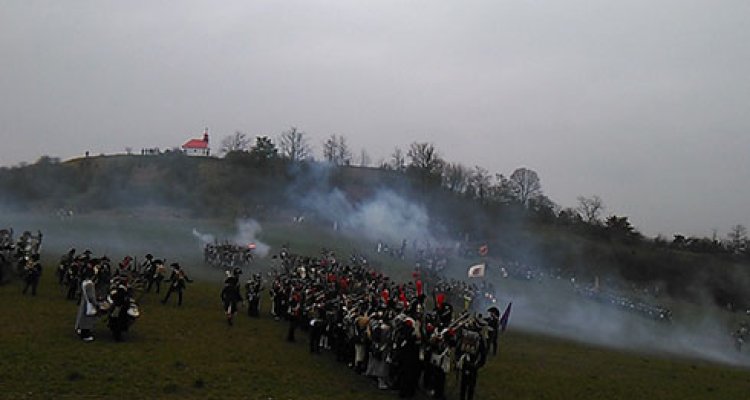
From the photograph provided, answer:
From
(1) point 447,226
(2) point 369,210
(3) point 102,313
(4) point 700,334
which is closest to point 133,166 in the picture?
(2) point 369,210

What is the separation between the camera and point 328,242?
68.3 m

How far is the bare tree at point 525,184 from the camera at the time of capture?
5084 inches

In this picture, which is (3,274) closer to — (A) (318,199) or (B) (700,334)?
(B) (700,334)

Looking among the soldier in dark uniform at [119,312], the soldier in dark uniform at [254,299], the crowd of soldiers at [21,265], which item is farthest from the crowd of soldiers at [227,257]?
the soldier in dark uniform at [119,312]

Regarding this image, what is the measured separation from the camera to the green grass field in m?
14.9

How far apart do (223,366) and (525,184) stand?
119m

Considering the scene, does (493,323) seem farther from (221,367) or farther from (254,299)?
(254,299)

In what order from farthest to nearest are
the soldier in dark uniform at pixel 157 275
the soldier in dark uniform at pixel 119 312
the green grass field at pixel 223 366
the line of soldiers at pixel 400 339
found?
the soldier in dark uniform at pixel 157 275
the soldier in dark uniform at pixel 119 312
the line of soldiers at pixel 400 339
the green grass field at pixel 223 366

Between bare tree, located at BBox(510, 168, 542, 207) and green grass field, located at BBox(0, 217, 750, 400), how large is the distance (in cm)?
9978

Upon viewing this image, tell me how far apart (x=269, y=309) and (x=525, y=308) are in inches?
970

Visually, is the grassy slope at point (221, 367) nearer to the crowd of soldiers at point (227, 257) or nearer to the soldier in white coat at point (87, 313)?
the soldier in white coat at point (87, 313)

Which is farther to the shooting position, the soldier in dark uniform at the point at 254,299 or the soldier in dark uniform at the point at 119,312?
the soldier in dark uniform at the point at 254,299

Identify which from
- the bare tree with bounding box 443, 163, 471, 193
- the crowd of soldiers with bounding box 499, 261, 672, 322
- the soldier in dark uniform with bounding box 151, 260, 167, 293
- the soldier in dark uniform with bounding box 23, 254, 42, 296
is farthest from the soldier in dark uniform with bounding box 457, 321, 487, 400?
the bare tree with bounding box 443, 163, 471, 193

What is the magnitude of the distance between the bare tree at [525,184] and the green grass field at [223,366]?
327 feet
